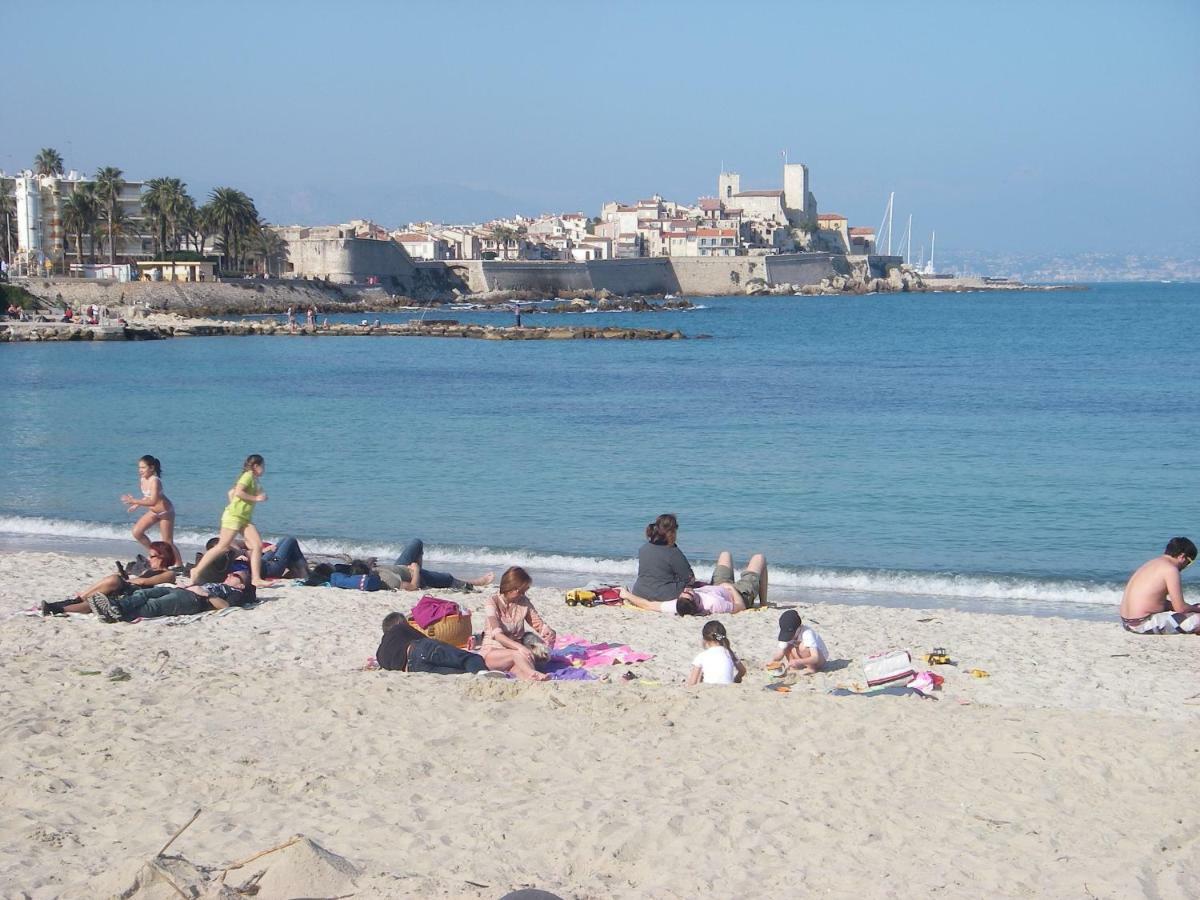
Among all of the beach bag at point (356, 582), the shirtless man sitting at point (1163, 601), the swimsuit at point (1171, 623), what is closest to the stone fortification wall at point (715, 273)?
the beach bag at point (356, 582)

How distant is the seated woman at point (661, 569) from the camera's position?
1064 centimetres

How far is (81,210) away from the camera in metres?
79.5

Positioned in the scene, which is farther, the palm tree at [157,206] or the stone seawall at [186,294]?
the palm tree at [157,206]

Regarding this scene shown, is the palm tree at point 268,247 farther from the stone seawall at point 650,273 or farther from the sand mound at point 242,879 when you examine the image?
the sand mound at point 242,879

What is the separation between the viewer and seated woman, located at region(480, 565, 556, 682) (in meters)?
8.05

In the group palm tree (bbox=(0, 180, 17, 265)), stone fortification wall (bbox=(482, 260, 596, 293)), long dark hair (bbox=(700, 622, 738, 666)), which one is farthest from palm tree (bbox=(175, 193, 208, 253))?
long dark hair (bbox=(700, 622, 738, 666))

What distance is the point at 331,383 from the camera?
3953 cm

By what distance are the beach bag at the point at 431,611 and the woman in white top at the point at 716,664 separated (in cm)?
196

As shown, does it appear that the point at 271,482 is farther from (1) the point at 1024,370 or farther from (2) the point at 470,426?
(1) the point at 1024,370

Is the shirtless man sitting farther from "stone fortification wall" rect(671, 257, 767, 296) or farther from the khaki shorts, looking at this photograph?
"stone fortification wall" rect(671, 257, 767, 296)

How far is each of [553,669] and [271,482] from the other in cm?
1177

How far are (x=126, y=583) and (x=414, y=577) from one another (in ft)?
8.40

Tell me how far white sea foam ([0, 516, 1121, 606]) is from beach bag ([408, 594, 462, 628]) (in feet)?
12.7

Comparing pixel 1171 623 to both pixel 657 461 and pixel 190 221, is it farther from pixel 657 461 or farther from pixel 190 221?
pixel 190 221
